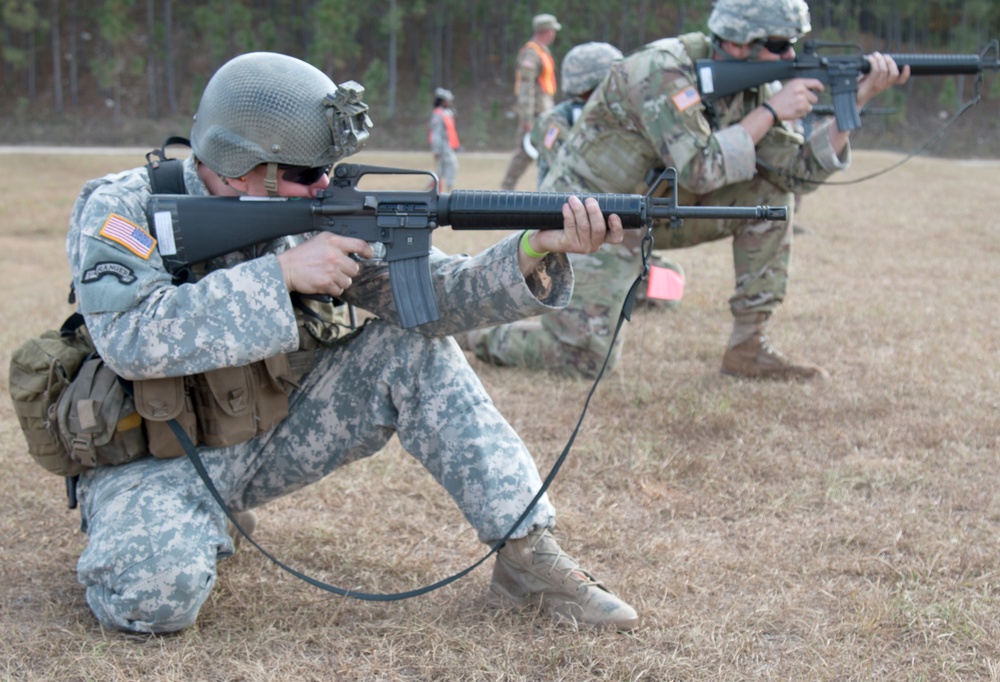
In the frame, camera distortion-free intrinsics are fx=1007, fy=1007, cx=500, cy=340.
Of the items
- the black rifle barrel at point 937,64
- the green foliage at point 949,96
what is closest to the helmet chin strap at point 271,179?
the black rifle barrel at point 937,64

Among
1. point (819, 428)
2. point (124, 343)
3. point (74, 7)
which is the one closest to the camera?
point (124, 343)

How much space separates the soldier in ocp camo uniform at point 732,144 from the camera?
16.4 feet

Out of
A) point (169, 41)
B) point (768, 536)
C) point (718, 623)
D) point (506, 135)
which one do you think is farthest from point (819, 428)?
point (169, 41)

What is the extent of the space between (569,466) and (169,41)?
124ft

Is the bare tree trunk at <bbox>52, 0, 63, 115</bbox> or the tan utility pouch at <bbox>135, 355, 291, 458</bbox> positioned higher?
the bare tree trunk at <bbox>52, 0, 63, 115</bbox>

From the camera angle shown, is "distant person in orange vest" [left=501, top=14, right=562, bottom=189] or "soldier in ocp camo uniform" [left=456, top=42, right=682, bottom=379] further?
"distant person in orange vest" [left=501, top=14, right=562, bottom=189]

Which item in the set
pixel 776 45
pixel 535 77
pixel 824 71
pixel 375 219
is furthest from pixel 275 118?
pixel 535 77

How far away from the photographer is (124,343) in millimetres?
2730

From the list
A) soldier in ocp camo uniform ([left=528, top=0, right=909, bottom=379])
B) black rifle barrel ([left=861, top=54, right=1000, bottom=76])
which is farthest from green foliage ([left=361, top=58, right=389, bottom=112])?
soldier in ocp camo uniform ([left=528, top=0, right=909, bottom=379])

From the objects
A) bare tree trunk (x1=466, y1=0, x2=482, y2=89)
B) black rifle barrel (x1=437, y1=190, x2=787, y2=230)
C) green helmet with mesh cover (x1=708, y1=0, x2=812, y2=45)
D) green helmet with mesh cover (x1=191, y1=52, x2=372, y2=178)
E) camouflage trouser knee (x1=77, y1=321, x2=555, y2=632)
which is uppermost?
bare tree trunk (x1=466, y1=0, x2=482, y2=89)

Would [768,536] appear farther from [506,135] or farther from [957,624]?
[506,135]

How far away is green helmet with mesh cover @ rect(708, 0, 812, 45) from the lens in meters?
4.99

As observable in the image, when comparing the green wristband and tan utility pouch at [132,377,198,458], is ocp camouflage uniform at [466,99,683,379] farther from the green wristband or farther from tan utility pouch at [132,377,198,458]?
tan utility pouch at [132,377,198,458]

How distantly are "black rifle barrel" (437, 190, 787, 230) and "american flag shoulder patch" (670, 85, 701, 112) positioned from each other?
2.22 m
